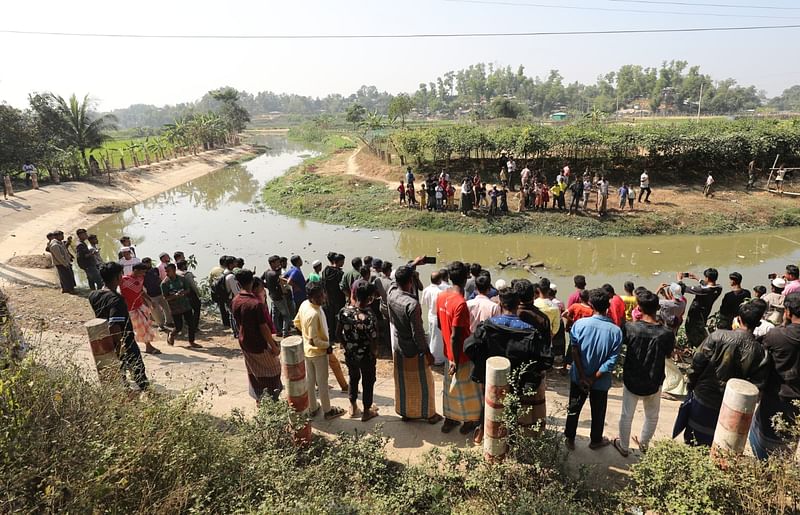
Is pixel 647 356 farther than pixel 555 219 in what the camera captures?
No

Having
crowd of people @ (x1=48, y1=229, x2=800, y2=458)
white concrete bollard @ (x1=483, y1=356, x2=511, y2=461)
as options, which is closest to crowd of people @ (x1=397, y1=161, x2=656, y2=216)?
crowd of people @ (x1=48, y1=229, x2=800, y2=458)

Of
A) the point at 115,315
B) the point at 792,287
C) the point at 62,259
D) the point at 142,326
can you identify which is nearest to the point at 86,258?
the point at 62,259

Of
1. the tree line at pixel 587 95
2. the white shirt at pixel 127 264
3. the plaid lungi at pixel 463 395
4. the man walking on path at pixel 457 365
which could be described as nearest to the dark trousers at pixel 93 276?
the white shirt at pixel 127 264

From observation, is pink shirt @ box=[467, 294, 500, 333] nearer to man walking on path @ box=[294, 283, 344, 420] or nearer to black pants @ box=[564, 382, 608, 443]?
black pants @ box=[564, 382, 608, 443]

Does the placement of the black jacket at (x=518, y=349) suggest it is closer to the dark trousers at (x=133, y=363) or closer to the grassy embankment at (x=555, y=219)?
the dark trousers at (x=133, y=363)

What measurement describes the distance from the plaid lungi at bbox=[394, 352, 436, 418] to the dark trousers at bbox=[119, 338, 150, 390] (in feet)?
8.40

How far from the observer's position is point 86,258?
945 cm

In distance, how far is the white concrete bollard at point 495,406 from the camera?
3.64m

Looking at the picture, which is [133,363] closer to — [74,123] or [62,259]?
[62,259]

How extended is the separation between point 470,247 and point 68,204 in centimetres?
1834

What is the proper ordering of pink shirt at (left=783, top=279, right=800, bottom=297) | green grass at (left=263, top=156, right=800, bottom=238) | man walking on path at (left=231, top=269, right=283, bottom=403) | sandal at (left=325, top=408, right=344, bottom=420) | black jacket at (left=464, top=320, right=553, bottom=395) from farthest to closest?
green grass at (left=263, top=156, right=800, bottom=238)
pink shirt at (left=783, top=279, right=800, bottom=297)
sandal at (left=325, top=408, right=344, bottom=420)
man walking on path at (left=231, top=269, right=283, bottom=403)
black jacket at (left=464, top=320, right=553, bottom=395)

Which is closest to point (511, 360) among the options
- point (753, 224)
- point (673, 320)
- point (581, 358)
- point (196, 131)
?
point (581, 358)

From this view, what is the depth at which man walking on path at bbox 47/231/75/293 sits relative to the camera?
30.7ft

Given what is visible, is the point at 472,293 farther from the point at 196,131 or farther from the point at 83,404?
the point at 196,131
